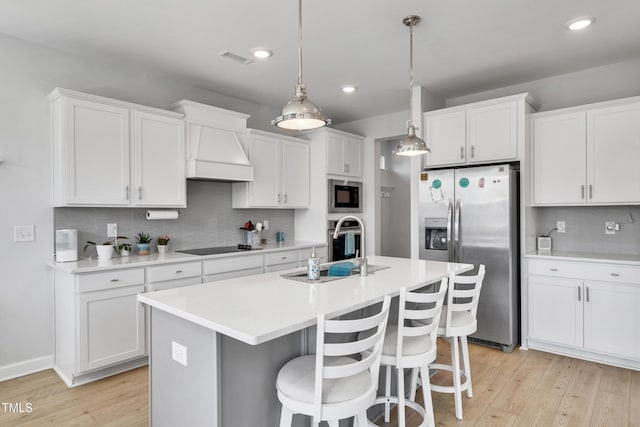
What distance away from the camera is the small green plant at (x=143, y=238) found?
351cm

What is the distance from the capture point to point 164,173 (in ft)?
11.5

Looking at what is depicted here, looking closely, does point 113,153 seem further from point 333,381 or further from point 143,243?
point 333,381

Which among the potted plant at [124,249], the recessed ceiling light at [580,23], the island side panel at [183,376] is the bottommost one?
the island side panel at [183,376]

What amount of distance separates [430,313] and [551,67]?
3.06 metres

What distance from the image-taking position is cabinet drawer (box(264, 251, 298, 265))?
13.3 ft

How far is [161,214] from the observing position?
11.6 feet

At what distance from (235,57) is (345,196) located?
2378 millimetres

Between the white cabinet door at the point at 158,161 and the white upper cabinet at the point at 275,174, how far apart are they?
0.83 metres

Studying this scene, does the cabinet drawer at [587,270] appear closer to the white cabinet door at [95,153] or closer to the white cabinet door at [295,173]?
the white cabinet door at [295,173]

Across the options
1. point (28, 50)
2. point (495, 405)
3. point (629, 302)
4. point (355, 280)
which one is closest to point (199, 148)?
point (28, 50)

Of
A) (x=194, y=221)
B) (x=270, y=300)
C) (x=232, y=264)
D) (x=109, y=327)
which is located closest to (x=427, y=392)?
(x=270, y=300)

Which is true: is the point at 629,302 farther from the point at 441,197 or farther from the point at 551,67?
the point at 551,67

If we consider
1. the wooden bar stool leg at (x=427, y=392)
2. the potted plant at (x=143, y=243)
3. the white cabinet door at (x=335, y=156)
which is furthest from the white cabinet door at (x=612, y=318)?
the potted plant at (x=143, y=243)

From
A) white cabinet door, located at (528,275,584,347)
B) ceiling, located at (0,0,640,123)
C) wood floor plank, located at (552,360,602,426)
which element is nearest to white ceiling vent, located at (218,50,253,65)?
ceiling, located at (0,0,640,123)
